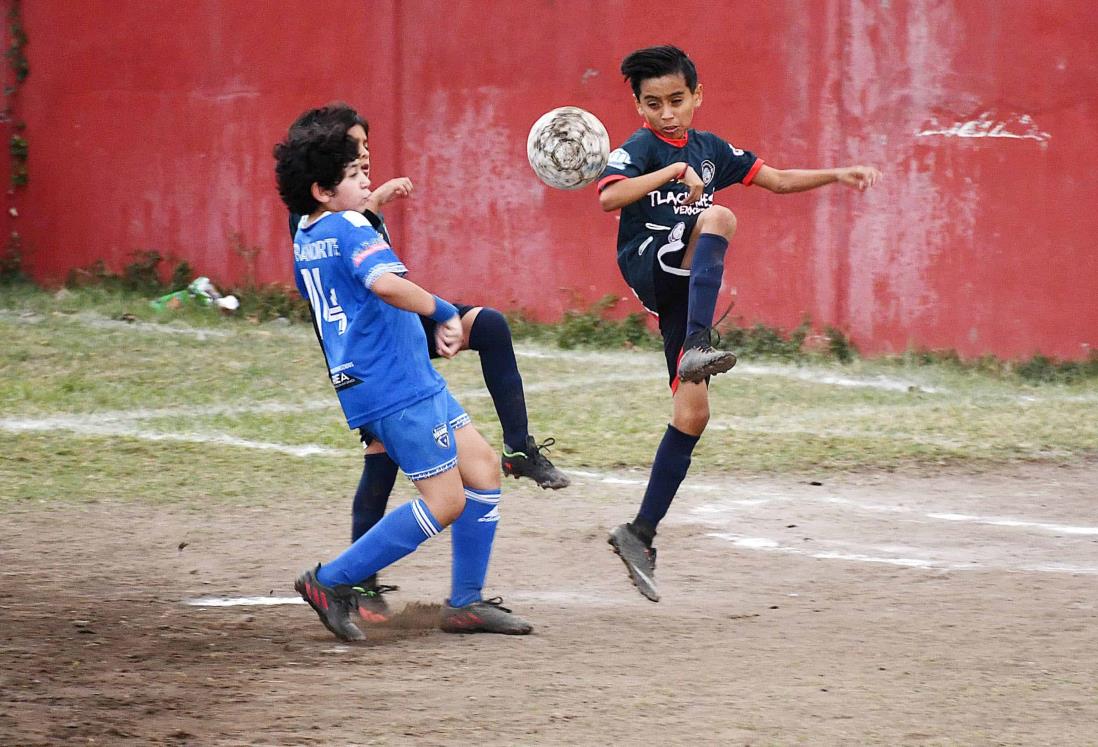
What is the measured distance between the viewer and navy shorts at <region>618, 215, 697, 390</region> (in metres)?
5.75

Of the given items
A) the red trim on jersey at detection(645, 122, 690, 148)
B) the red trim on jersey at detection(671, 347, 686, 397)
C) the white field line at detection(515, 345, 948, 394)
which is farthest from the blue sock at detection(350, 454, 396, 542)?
the white field line at detection(515, 345, 948, 394)

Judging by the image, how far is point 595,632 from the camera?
4.85 m

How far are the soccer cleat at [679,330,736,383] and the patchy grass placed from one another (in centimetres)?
246

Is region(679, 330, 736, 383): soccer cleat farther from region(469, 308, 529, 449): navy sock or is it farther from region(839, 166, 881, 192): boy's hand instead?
region(839, 166, 881, 192): boy's hand

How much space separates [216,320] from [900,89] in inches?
239

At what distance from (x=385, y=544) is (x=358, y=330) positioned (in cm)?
65

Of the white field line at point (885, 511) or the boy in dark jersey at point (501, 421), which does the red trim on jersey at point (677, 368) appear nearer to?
the boy in dark jersey at point (501, 421)

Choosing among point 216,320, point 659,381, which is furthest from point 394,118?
point 659,381

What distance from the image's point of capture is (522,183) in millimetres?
13172

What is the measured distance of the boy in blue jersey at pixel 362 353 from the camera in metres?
4.60

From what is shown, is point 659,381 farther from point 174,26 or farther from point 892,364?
point 174,26

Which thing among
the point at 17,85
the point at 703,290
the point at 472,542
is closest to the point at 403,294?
Result: the point at 472,542

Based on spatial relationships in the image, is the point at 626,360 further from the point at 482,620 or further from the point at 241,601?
the point at 482,620

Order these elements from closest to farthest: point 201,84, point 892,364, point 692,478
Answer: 1. point 692,478
2. point 892,364
3. point 201,84
